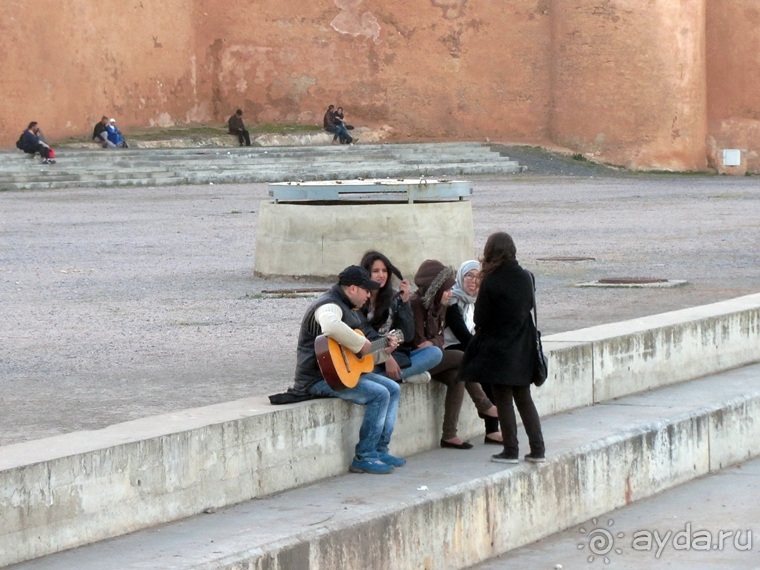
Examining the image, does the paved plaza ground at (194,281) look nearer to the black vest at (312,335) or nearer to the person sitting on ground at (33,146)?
the black vest at (312,335)

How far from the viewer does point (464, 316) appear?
25.0ft

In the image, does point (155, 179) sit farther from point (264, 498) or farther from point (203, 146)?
point (264, 498)

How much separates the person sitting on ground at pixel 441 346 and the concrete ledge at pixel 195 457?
0.09m

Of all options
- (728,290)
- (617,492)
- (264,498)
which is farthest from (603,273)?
(264,498)

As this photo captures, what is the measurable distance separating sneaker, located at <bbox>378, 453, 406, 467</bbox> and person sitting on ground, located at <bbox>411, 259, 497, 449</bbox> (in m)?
0.54

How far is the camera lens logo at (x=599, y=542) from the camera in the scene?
6.86 metres

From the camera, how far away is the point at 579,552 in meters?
6.93

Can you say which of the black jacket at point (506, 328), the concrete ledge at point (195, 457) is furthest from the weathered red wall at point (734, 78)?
the black jacket at point (506, 328)

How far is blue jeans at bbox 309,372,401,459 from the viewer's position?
22.2 feet

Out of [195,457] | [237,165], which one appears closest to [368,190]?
[195,457]

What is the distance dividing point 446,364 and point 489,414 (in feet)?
1.08

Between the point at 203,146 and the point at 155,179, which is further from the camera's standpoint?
the point at 203,146

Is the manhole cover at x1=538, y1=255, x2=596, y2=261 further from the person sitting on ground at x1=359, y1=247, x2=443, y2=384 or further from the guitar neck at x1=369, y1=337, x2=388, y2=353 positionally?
the guitar neck at x1=369, y1=337, x2=388, y2=353

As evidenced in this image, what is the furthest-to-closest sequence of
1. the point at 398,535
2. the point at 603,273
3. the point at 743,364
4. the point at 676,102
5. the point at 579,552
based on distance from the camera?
1. the point at 676,102
2. the point at 603,273
3. the point at 743,364
4. the point at 579,552
5. the point at 398,535
